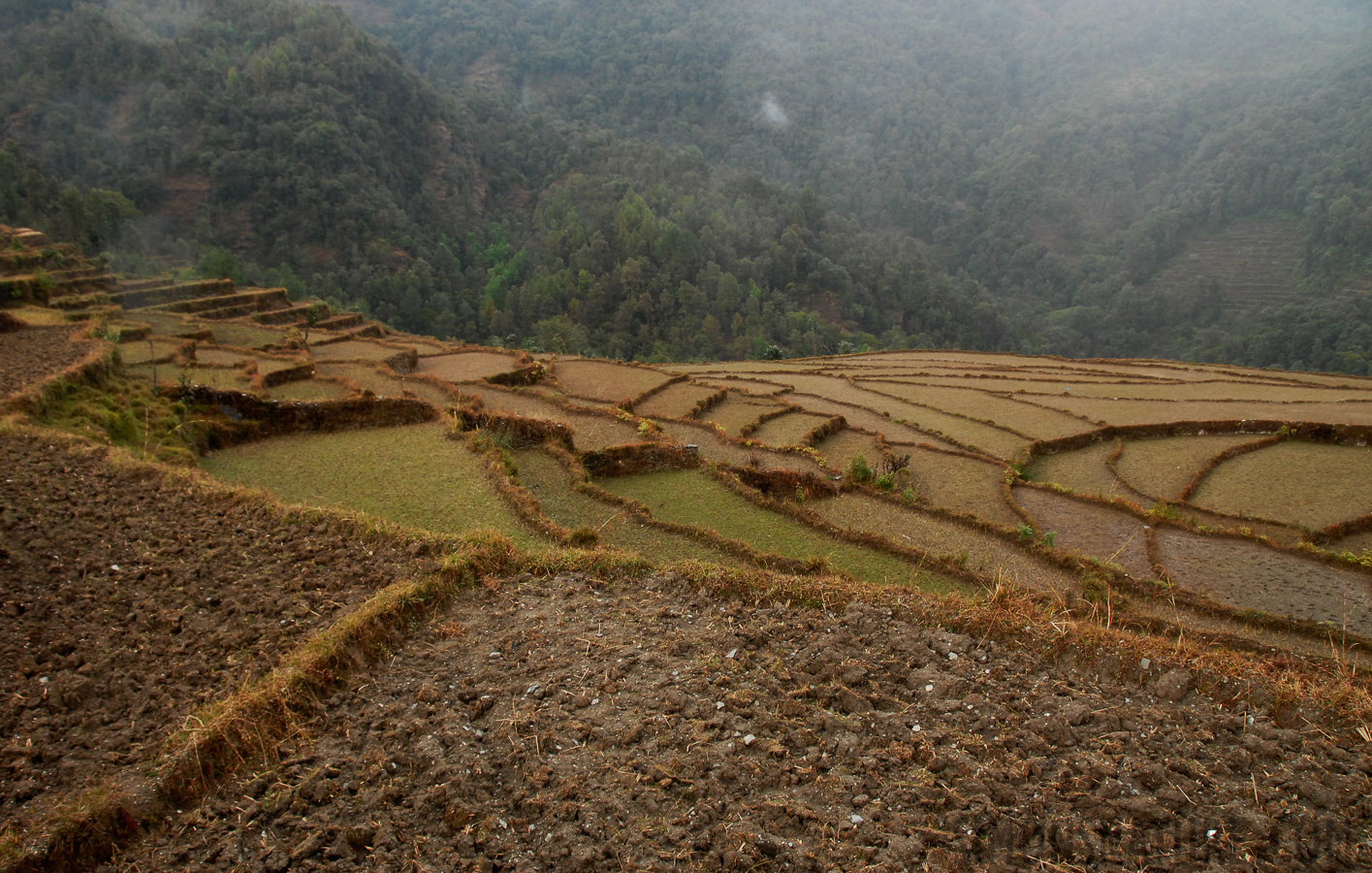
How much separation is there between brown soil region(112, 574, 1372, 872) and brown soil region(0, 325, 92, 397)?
8.30 metres

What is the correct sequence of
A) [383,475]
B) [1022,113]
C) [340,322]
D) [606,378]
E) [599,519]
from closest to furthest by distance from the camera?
[599,519], [383,475], [606,378], [340,322], [1022,113]

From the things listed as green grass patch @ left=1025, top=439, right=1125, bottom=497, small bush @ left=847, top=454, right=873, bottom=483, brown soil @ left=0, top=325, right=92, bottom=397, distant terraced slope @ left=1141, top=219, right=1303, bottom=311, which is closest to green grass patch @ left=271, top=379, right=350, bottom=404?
brown soil @ left=0, top=325, right=92, bottom=397

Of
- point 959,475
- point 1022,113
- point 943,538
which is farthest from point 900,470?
point 1022,113

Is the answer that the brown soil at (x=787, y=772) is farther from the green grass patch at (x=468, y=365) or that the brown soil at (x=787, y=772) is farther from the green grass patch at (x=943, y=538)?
the green grass patch at (x=468, y=365)

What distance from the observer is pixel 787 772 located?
11.5ft

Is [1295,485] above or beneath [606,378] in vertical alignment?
beneath

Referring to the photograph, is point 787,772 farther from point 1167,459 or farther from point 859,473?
point 1167,459

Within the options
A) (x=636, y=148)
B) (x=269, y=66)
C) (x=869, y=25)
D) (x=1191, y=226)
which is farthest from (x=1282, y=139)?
(x=269, y=66)

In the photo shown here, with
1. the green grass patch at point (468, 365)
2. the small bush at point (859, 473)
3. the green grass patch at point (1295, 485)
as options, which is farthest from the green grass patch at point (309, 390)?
the green grass patch at point (1295, 485)

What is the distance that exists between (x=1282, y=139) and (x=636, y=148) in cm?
7989

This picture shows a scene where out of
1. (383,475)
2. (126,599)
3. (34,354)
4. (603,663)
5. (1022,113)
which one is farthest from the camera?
(1022,113)

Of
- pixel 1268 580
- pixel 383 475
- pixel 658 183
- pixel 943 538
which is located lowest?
pixel 1268 580

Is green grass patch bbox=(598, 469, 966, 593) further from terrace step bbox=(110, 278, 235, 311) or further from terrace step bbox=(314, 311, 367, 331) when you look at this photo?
terrace step bbox=(110, 278, 235, 311)

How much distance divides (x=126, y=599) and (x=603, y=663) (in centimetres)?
355
